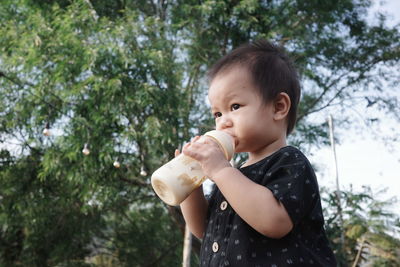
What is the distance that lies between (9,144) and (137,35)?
2.68 meters

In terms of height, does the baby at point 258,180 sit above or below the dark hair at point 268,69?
below

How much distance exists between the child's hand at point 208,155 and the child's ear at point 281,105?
195 millimetres

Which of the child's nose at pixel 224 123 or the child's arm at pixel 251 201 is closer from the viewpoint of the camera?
the child's arm at pixel 251 201

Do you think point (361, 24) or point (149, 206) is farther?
point (149, 206)

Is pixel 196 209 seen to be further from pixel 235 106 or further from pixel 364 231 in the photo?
pixel 364 231

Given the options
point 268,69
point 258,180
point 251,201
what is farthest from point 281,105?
point 251,201

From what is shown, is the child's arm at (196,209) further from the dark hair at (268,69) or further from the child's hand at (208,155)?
the dark hair at (268,69)

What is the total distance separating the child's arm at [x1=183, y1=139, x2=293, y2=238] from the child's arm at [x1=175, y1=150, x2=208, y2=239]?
226 mm

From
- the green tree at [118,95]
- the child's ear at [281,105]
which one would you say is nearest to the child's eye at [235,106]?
the child's ear at [281,105]

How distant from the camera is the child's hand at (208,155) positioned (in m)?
0.95

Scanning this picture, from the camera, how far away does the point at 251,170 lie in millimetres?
1070

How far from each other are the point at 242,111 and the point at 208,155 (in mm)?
155

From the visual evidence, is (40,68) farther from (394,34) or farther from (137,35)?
(394,34)

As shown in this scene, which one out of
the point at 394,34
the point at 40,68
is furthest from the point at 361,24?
the point at 40,68
